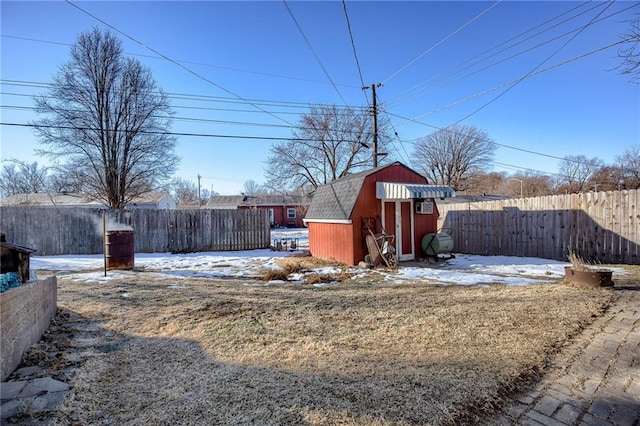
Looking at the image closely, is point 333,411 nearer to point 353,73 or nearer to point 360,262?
point 360,262

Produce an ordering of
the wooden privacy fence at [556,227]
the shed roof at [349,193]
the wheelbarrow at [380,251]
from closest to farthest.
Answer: the wooden privacy fence at [556,227]
the wheelbarrow at [380,251]
the shed roof at [349,193]

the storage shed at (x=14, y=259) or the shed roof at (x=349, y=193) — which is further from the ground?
the shed roof at (x=349, y=193)

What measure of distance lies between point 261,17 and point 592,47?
26.8 feet

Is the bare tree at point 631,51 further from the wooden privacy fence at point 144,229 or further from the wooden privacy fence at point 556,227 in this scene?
the wooden privacy fence at point 144,229

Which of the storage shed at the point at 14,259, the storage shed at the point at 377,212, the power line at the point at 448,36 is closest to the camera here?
the storage shed at the point at 14,259

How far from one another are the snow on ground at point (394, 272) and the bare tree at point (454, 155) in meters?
28.7

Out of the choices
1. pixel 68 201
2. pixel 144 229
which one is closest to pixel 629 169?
pixel 144 229

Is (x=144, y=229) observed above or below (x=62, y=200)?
below

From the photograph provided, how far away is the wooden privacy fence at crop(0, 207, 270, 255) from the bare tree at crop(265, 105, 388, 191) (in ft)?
32.8

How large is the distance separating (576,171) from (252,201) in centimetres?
3741

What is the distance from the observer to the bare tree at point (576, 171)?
3331 centimetres

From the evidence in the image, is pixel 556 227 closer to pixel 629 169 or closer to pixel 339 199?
pixel 339 199

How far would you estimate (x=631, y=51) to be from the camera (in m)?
5.02

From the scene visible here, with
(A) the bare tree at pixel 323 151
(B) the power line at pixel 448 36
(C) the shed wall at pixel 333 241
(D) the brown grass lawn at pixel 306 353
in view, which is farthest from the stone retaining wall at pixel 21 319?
(A) the bare tree at pixel 323 151
